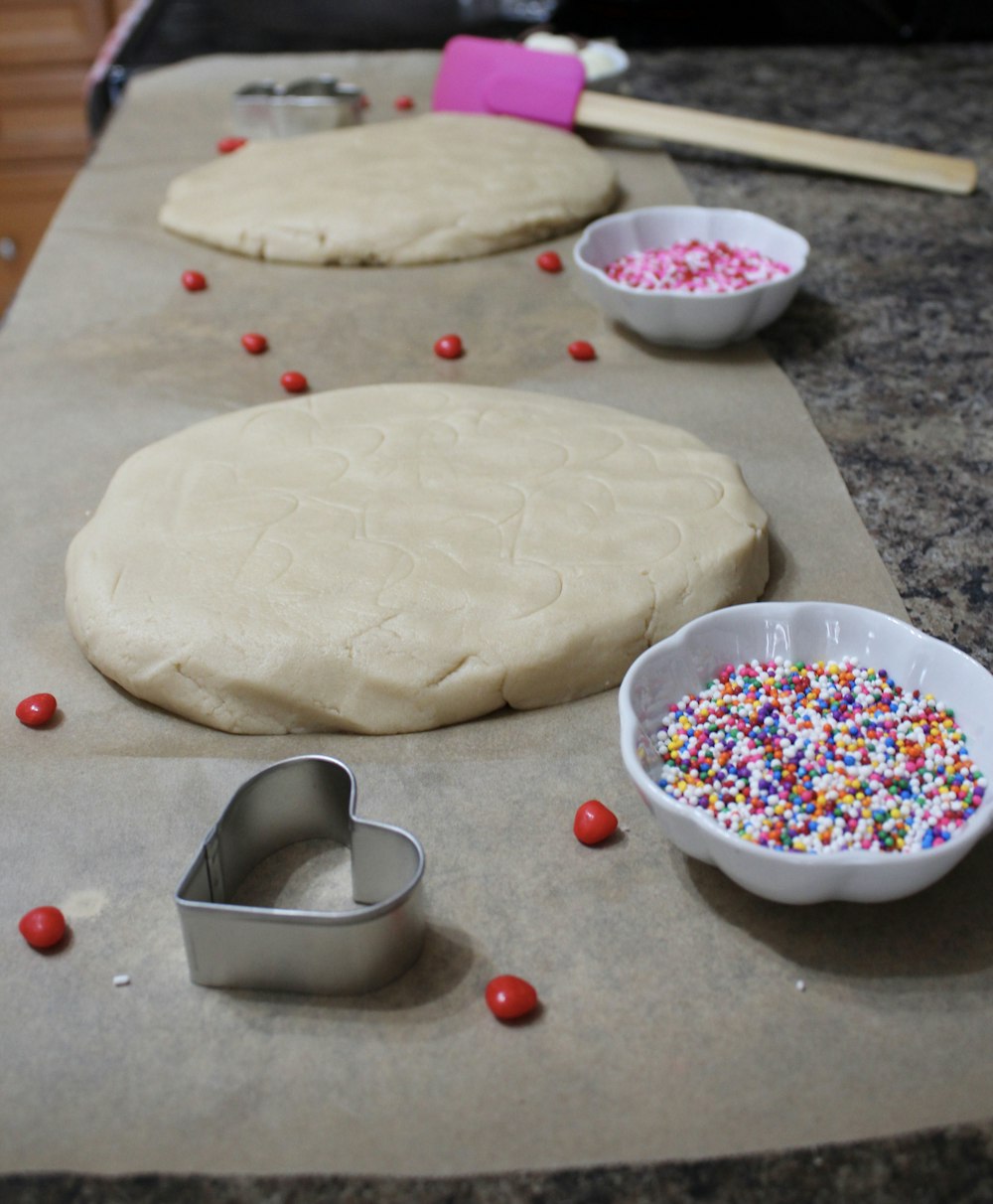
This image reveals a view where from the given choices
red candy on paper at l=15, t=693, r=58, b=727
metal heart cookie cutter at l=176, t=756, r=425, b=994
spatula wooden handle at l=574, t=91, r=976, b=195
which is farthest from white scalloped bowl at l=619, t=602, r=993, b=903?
spatula wooden handle at l=574, t=91, r=976, b=195

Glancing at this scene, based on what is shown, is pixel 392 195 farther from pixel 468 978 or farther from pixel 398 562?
pixel 468 978

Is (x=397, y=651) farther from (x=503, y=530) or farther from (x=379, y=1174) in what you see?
(x=379, y=1174)

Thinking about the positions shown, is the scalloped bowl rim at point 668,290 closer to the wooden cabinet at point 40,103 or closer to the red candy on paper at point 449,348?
the red candy on paper at point 449,348

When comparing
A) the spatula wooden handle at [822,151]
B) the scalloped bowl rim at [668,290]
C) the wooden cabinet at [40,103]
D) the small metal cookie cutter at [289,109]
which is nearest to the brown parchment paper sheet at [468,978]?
the scalloped bowl rim at [668,290]

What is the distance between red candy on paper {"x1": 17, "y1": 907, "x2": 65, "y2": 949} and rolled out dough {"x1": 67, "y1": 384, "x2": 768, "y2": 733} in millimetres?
270

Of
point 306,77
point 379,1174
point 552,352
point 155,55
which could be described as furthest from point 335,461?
point 155,55

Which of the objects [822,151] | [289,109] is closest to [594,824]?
[822,151]

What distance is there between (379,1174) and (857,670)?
2.05 ft

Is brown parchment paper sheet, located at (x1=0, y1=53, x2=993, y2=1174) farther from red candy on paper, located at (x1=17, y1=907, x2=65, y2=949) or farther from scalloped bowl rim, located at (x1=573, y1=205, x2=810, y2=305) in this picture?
scalloped bowl rim, located at (x1=573, y1=205, x2=810, y2=305)

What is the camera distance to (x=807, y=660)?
3.91ft

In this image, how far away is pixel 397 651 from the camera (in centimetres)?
121

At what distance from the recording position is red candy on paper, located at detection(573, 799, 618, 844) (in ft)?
3.55

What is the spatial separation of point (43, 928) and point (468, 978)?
1.15ft

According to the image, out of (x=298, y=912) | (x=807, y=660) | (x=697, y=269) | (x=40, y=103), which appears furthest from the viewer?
(x=40, y=103)
